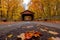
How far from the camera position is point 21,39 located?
3.40 m

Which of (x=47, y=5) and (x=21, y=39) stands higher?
(x=47, y=5)

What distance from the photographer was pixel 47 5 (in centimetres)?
2905

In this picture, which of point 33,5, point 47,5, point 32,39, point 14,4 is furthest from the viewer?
point 33,5

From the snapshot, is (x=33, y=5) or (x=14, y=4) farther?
(x=33, y=5)

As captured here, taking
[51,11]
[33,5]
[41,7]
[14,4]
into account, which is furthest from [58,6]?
[14,4]

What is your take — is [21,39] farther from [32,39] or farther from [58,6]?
[58,6]

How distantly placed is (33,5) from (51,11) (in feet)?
17.0

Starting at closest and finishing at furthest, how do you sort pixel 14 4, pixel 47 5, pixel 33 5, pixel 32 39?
1. pixel 32 39
2. pixel 47 5
3. pixel 14 4
4. pixel 33 5

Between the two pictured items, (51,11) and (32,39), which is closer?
(32,39)

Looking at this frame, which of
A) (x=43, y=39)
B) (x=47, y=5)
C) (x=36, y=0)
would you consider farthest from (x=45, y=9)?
(x=43, y=39)

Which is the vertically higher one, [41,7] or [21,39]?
[41,7]

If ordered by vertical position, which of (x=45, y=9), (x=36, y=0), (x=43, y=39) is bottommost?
(x=43, y=39)

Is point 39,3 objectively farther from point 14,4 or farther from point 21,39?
point 21,39

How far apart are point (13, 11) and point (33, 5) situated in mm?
4844
